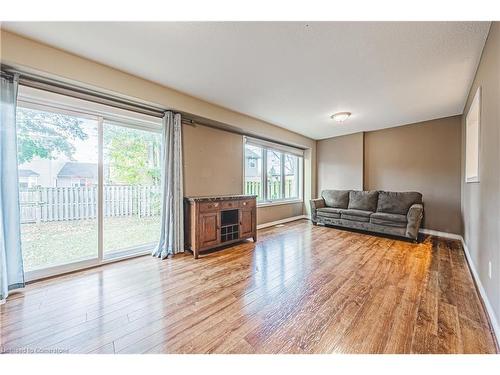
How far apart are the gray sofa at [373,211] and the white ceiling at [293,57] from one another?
70.3 inches

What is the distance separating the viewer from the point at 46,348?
4.45 ft

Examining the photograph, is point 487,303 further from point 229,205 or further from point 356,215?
point 229,205

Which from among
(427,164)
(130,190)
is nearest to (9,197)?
(130,190)

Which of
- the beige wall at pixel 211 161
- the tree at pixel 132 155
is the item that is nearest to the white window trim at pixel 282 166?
the beige wall at pixel 211 161

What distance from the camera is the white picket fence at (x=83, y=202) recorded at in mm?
2316

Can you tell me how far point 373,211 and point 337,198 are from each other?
2.80 feet

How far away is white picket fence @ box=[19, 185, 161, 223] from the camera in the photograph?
2316 millimetres

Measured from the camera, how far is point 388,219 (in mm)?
3889

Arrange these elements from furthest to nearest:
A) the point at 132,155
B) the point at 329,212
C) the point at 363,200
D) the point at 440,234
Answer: the point at 329,212, the point at 363,200, the point at 440,234, the point at 132,155

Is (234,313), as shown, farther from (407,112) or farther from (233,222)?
(407,112)

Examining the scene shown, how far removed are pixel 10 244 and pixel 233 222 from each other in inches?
101

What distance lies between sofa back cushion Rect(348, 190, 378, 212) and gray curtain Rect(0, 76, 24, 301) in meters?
5.38
